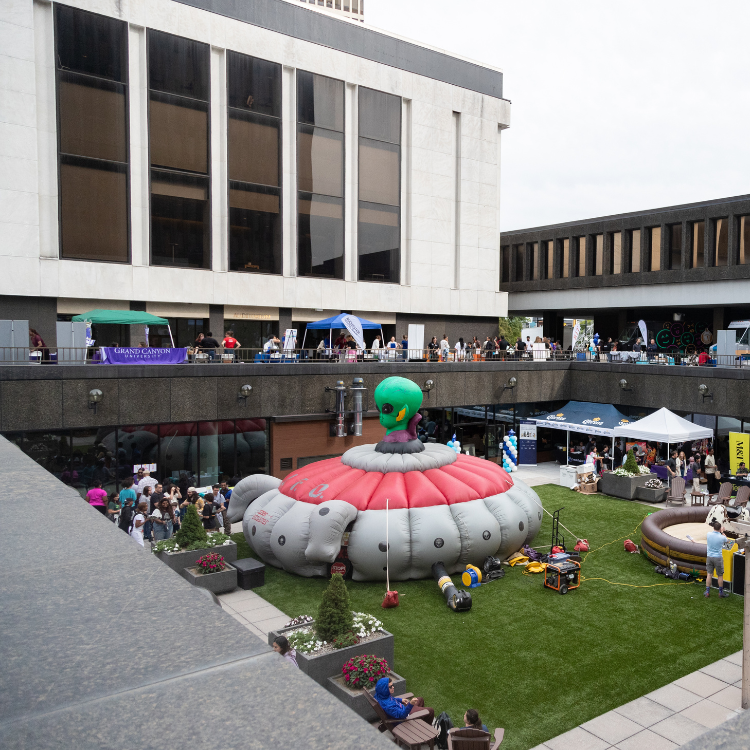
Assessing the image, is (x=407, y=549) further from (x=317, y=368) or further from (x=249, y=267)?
(x=249, y=267)

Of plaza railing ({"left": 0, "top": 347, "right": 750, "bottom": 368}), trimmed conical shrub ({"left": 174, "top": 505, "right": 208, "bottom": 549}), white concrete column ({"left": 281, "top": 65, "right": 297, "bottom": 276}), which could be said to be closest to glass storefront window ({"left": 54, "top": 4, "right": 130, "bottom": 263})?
plaza railing ({"left": 0, "top": 347, "right": 750, "bottom": 368})

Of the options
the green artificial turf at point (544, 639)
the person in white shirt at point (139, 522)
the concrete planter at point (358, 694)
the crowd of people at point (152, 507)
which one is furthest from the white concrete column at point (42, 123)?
the concrete planter at point (358, 694)

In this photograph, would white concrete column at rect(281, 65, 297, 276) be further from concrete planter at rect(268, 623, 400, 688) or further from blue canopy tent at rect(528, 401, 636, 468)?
concrete planter at rect(268, 623, 400, 688)

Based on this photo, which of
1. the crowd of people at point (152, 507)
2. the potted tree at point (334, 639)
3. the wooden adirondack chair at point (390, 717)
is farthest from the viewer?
the crowd of people at point (152, 507)

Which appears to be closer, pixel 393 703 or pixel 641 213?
pixel 393 703

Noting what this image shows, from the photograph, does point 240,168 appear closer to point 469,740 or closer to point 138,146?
point 138,146

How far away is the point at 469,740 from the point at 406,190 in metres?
31.2

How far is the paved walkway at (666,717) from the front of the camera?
10.6 meters

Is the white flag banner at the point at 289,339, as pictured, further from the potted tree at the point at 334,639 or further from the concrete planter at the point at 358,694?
the concrete planter at the point at 358,694

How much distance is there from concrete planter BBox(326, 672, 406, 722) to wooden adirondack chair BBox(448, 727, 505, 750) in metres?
1.81

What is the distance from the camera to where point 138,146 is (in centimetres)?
2891

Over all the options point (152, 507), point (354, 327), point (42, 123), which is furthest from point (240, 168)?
point (152, 507)

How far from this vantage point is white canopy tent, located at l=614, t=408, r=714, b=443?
2673cm

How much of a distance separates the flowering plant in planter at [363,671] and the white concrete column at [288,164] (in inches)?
937
